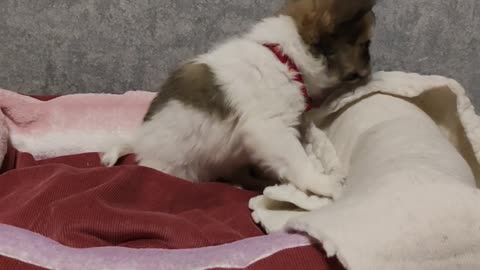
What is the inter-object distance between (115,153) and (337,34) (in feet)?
2.21

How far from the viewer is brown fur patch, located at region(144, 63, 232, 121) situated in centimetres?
164

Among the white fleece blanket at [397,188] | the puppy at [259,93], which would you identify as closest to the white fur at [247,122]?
the puppy at [259,93]

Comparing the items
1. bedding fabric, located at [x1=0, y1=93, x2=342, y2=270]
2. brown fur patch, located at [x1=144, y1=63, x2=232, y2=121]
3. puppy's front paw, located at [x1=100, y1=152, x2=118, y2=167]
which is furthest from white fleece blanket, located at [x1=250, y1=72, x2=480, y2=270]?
puppy's front paw, located at [x1=100, y1=152, x2=118, y2=167]

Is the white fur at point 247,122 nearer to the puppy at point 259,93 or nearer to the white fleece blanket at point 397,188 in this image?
the puppy at point 259,93

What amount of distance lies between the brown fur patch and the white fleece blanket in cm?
26

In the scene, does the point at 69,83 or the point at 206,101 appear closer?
the point at 206,101

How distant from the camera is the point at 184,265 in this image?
110 centimetres

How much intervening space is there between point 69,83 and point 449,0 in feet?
4.32

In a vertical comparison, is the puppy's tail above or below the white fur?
below

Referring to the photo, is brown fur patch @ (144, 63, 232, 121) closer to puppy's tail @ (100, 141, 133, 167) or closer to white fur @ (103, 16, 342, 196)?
white fur @ (103, 16, 342, 196)

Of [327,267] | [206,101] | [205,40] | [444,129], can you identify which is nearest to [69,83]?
[205,40]

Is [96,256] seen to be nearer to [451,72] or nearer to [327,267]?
[327,267]

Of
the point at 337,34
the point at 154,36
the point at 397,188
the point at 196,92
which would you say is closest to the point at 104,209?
the point at 196,92

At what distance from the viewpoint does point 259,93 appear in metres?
1.66
